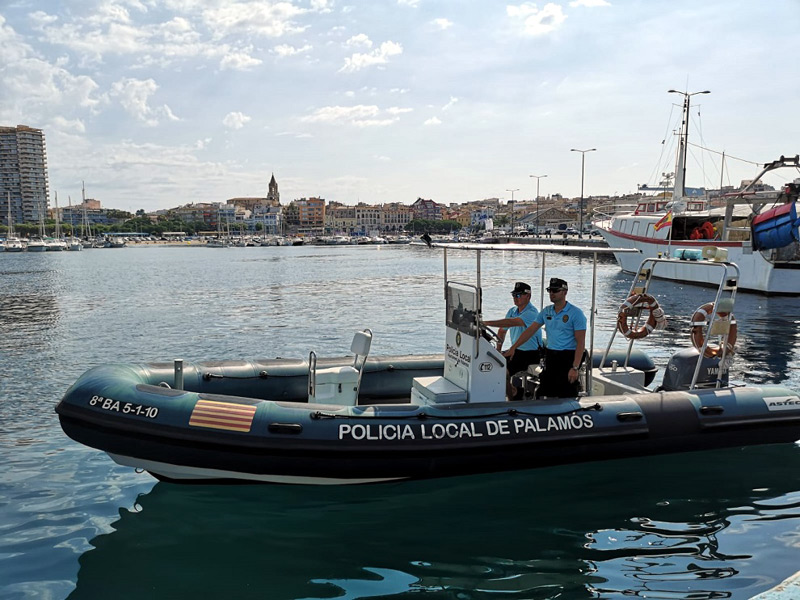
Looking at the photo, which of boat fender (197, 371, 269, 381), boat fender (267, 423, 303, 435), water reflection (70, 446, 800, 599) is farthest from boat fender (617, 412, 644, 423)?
boat fender (197, 371, 269, 381)

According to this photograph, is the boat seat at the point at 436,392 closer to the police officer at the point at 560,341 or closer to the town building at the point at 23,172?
the police officer at the point at 560,341

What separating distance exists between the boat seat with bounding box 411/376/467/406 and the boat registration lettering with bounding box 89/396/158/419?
8.69 feet

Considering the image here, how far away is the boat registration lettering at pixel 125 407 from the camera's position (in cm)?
564

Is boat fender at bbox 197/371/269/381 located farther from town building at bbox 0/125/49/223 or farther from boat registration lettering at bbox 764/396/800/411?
town building at bbox 0/125/49/223

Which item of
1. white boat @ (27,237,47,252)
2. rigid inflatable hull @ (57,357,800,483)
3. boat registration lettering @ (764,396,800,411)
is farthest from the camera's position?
white boat @ (27,237,47,252)

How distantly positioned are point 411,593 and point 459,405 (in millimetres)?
1975

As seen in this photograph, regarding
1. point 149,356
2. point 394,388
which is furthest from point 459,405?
point 149,356

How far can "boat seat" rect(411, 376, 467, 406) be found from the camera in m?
6.25

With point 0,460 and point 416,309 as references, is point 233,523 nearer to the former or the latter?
point 0,460

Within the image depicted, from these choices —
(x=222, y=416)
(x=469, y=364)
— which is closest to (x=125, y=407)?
(x=222, y=416)

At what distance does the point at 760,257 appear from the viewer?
2395cm

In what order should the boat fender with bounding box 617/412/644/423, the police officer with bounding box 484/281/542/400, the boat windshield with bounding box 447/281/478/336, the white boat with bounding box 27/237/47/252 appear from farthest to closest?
1. the white boat with bounding box 27/237/47/252
2. the police officer with bounding box 484/281/542/400
3. the boat fender with bounding box 617/412/644/423
4. the boat windshield with bounding box 447/281/478/336

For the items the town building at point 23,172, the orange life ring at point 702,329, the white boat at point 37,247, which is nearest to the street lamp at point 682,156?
the orange life ring at point 702,329

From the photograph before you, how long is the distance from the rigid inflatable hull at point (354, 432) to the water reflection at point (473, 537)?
1.31 feet
